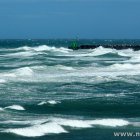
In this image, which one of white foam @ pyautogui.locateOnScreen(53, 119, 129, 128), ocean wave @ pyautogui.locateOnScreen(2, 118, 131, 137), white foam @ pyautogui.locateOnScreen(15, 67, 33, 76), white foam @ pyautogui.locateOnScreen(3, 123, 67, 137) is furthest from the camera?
white foam @ pyautogui.locateOnScreen(15, 67, 33, 76)

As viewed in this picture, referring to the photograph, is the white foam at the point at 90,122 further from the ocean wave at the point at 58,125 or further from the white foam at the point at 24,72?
the white foam at the point at 24,72

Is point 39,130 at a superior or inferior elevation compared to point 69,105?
superior

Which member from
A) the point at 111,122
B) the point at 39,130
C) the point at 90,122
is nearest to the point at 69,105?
the point at 90,122

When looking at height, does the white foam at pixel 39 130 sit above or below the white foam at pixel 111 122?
above

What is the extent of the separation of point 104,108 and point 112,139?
9.76 m

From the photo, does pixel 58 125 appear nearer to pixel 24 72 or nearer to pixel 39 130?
pixel 39 130

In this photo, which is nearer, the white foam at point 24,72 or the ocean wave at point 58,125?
the ocean wave at point 58,125

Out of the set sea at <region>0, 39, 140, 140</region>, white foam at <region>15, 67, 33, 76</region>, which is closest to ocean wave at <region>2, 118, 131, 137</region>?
sea at <region>0, 39, 140, 140</region>

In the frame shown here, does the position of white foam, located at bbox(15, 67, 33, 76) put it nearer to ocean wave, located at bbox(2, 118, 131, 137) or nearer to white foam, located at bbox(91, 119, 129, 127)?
ocean wave, located at bbox(2, 118, 131, 137)

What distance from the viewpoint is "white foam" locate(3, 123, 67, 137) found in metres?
25.9

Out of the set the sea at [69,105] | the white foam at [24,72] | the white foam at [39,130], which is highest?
the white foam at [39,130]

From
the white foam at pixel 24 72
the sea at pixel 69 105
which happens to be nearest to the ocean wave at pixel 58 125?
the sea at pixel 69 105

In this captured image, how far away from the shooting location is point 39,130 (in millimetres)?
26406

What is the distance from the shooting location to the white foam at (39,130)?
1020 inches
